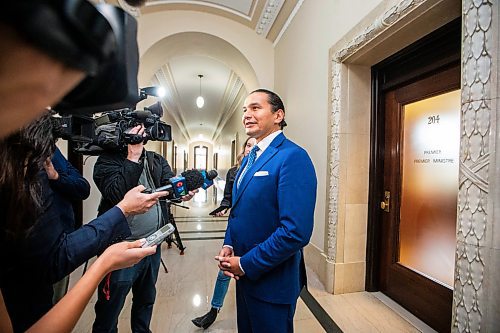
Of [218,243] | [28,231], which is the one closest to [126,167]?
[28,231]

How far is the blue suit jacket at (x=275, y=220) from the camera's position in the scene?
110cm

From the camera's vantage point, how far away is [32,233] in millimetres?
704

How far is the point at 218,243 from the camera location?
425cm

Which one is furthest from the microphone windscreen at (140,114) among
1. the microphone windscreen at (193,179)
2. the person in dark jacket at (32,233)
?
the person in dark jacket at (32,233)

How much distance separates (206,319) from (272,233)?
4.31 ft

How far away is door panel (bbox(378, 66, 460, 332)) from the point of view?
1859 millimetres

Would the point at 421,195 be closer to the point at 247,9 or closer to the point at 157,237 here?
the point at 157,237

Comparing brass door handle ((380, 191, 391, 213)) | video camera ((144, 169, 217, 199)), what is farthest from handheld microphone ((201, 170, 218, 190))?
brass door handle ((380, 191, 391, 213))

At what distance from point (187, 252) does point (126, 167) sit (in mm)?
2800

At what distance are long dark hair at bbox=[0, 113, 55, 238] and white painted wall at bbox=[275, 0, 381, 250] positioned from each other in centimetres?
234

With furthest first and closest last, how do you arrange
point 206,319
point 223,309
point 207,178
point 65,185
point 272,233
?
1. point 223,309
2. point 206,319
3. point 207,178
4. point 272,233
5. point 65,185

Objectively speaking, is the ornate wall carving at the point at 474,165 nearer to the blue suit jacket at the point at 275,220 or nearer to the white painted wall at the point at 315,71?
the blue suit jacket at the point at 275,220

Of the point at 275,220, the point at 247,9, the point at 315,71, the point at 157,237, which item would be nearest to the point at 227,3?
the point at 247,9

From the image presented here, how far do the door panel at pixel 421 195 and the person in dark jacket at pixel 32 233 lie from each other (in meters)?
2.19
